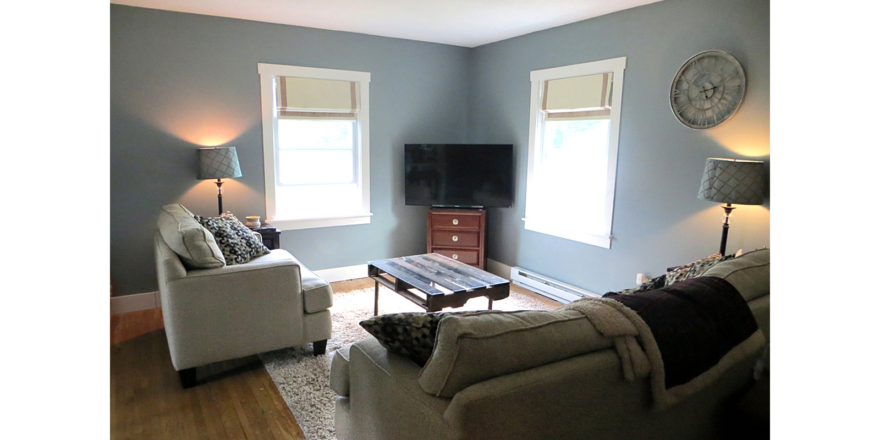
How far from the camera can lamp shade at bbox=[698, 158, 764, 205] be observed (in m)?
2.92

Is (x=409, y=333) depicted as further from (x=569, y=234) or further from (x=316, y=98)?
(x=316, y=98)

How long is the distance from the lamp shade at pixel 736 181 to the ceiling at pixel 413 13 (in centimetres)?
135

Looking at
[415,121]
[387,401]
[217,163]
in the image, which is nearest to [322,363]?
[387,401]

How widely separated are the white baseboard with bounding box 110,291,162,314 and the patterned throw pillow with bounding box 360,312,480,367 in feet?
10.5

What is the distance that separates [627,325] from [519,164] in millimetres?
3497

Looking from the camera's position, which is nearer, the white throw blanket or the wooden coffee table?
the white throw blanket

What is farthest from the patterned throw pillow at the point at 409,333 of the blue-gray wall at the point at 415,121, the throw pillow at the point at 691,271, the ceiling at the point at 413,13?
the ceiling at the point at 413,13

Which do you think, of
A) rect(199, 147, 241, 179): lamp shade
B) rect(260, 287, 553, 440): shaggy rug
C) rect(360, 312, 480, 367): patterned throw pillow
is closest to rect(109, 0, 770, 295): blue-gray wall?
rect(199, 147, 241, 179): lamp shade

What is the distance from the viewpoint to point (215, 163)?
393 cm

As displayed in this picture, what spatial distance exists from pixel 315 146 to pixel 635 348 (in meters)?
3.85

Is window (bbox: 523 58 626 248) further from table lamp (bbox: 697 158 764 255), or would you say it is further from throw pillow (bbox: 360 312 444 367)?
throw pillow (bbox: 360 312 444 367)

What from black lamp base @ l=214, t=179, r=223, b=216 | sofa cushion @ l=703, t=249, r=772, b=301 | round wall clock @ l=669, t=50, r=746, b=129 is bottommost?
sofa cushion @ l=703, t=249, r=772, b=301
